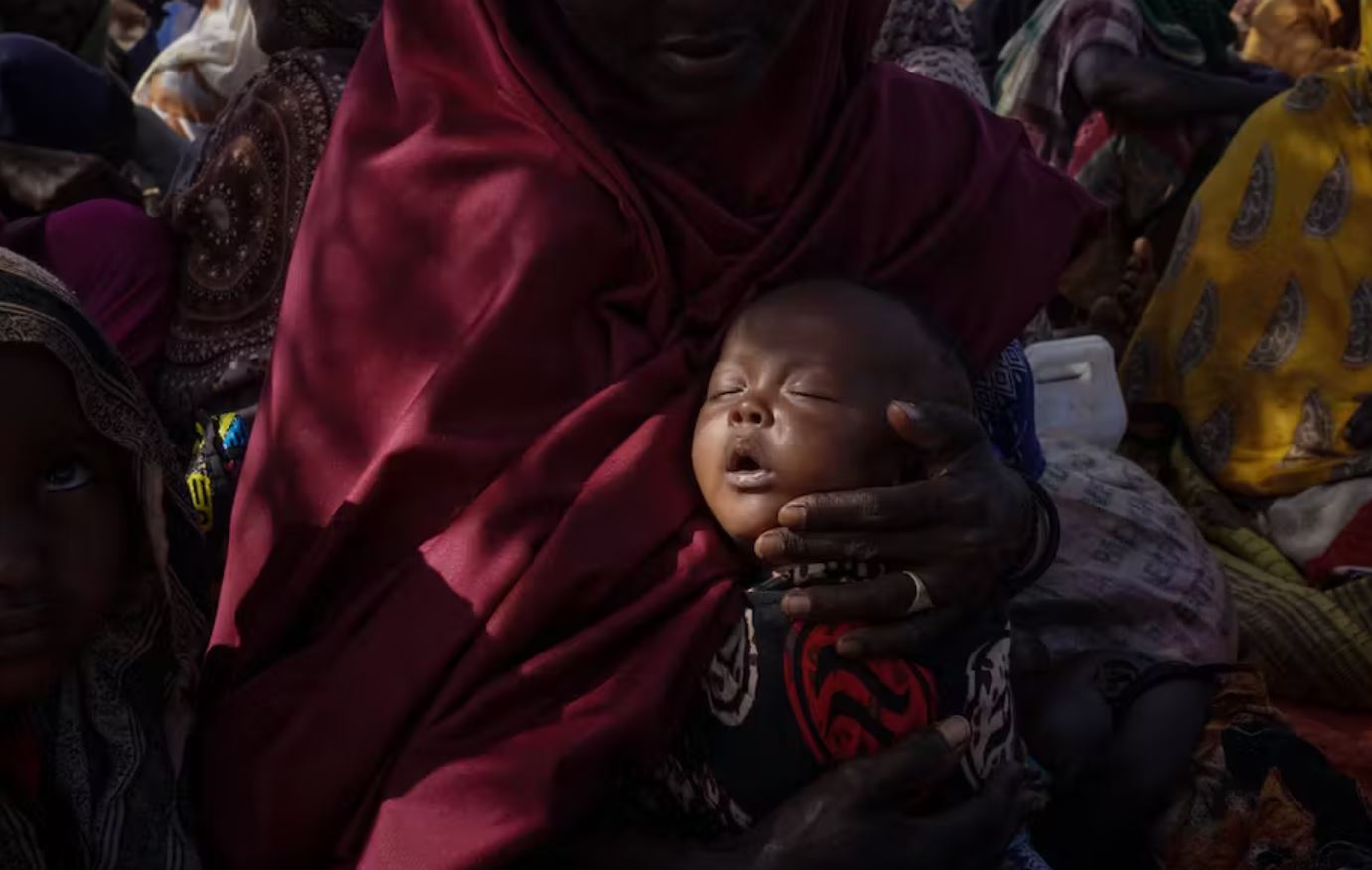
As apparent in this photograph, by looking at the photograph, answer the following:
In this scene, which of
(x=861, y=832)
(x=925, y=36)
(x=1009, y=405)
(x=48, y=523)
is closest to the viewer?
(x=48, y=523)

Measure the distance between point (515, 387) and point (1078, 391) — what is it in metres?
1.53

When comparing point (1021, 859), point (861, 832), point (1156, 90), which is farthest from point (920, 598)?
point (1156, 90)

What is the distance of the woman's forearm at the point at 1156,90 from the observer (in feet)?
18.3

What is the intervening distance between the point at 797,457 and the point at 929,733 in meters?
0.35

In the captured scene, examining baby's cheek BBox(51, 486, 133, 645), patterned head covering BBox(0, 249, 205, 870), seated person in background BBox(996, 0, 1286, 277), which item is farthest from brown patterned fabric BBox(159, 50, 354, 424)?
seated person in background BBox(996, 0, 1286, 277)

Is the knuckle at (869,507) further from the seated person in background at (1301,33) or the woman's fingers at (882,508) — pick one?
the seated person in background at (1301,33)

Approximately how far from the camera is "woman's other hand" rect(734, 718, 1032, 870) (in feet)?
5.85

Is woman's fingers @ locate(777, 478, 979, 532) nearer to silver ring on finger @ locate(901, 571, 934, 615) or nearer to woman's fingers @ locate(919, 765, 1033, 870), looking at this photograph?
silver ring on finger @ locate(901, 571, 934, 615)

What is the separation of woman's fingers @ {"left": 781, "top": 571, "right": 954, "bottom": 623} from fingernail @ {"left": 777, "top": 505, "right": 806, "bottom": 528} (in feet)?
0.26

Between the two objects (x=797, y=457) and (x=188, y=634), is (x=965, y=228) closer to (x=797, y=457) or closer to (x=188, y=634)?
(x=797, y=457)

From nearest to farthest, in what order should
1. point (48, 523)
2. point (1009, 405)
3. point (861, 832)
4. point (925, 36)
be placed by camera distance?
1. point (48, 523)
2. point (861, 832)
3. point (1009, 405)
4. point (925, 36)

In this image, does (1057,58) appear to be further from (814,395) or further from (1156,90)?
(814,395)

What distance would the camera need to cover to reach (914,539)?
1875mm

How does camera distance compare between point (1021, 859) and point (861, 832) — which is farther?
point (1021, 859)
